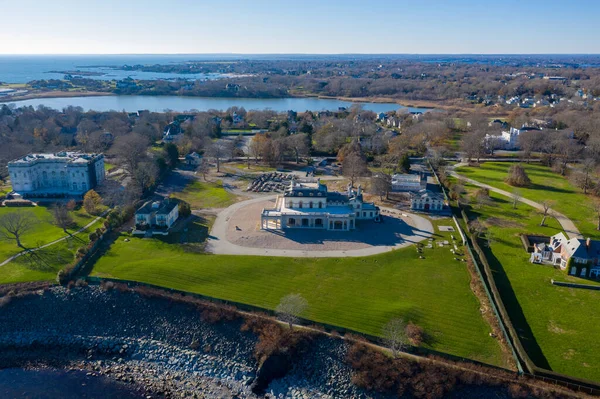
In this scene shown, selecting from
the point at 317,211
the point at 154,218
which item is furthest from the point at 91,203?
the point at 317,211

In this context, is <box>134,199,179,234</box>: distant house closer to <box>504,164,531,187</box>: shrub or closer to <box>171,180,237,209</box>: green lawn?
<box>171,180,237,209</box>: green lawn

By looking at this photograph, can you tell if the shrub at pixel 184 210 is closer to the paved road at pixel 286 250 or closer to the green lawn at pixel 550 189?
the paved road at pixel 286 250

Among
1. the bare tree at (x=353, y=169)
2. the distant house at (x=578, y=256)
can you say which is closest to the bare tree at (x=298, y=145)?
the bare tree at (x=353, y=169)

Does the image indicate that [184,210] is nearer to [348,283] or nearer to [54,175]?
[348,283]

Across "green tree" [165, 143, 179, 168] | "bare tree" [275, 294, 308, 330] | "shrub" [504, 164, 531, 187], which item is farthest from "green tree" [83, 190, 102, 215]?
"shrub" [504, 164, 531, 187]

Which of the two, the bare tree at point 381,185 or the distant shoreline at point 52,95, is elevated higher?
the distant shoreline at point 52,95

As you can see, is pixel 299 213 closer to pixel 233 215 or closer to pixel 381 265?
pixel 233 215
